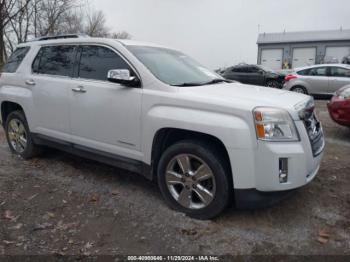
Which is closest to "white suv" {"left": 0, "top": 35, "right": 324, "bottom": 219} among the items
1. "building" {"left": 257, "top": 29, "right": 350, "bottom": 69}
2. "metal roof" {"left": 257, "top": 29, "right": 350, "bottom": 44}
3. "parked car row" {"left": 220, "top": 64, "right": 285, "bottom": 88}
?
"parked car row" {"left": 220, "top": 64, "right": 285, "bottom": 88}

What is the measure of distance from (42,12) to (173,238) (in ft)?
84.0

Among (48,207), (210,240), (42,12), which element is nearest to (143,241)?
(210,240)

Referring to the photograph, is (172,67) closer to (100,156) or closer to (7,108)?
(100,156)

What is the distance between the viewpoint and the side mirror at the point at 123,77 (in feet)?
11.0

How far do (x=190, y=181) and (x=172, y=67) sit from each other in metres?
1.44

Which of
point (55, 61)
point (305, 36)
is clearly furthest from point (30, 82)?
point (305, 36)

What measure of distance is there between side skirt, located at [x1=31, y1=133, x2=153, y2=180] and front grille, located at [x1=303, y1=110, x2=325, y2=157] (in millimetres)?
1702

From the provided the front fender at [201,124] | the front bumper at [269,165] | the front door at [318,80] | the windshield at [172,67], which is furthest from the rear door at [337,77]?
the front fender at [201,124]

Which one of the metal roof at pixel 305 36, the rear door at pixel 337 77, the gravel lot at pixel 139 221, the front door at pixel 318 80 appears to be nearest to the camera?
the gravel lot at pixel 139 221

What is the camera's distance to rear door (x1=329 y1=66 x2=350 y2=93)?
38.6ft

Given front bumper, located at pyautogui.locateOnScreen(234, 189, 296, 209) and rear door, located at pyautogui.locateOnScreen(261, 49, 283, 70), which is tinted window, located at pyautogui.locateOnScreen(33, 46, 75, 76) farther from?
rear door, located at pyautogui.locateOnScreen(261, 49, 283, 70)

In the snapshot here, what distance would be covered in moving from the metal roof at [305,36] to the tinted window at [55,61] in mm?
36924

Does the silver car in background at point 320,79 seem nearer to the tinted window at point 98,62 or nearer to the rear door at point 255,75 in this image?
the rear door at point 255,75

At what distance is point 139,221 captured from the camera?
323 cm
